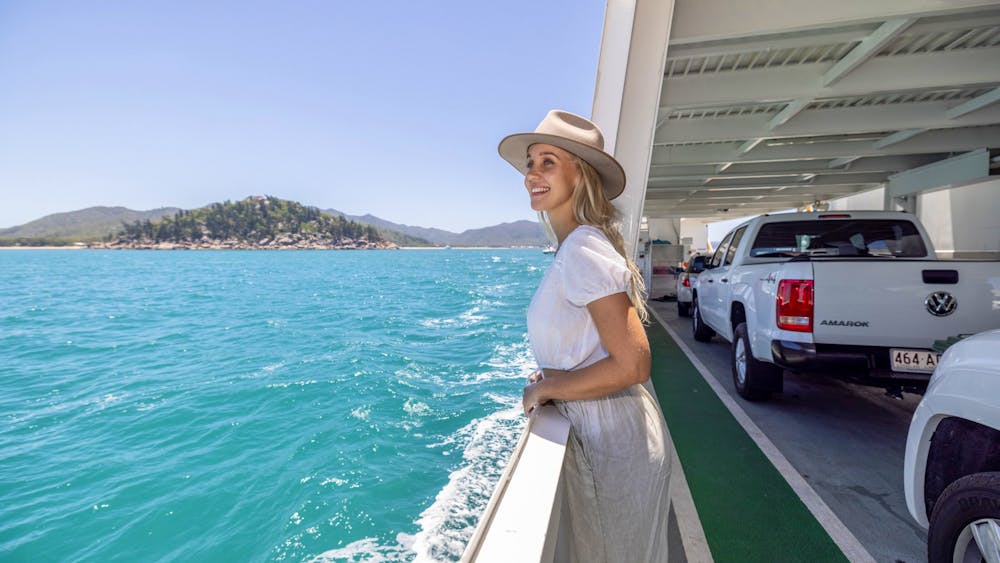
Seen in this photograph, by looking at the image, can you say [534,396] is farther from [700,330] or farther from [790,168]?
[790,168]

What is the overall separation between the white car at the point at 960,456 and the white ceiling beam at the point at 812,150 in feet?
34.0

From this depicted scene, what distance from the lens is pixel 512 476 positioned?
122cm

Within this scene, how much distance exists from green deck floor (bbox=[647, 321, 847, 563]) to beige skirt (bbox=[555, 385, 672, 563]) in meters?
1.76

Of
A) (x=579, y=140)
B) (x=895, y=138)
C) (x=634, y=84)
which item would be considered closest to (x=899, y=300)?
(x=634, y=84)

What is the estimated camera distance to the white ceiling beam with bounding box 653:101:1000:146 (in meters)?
8.93

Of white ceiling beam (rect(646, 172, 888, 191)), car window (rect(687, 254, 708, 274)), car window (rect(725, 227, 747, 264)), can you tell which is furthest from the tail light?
white ceiling beam (rect(646, 172, 888, 191))

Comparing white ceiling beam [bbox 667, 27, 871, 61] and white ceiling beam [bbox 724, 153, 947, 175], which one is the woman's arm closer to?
white ceiling beam [bbox 667, 27, 871, 61]

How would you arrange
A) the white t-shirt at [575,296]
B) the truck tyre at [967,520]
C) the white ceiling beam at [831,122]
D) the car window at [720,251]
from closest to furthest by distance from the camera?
the white t-shirt at [575,296] → the truck tyre at [967,520] → the car window at [720,251] → the white ceiling beam at [831,122]

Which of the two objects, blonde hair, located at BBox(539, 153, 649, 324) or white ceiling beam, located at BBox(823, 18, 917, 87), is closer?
blonde hair, located at BBox(539, 153, 649, 324)

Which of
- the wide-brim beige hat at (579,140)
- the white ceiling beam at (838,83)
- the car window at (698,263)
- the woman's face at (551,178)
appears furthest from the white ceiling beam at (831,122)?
the woman's face at (551,178)

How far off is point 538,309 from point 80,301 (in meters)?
42.0

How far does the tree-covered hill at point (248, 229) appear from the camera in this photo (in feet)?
522

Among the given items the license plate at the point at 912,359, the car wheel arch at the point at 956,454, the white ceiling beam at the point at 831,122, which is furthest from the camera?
the white ceiling beam at the point at 831,122

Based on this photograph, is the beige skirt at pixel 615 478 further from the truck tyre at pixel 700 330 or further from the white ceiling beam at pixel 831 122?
the white ceiling beam at pixel 831 122
